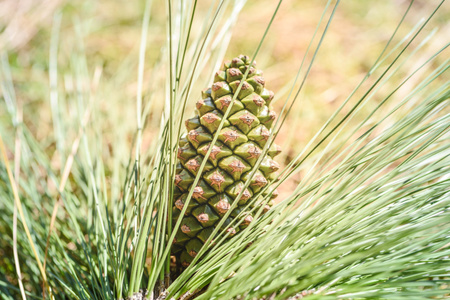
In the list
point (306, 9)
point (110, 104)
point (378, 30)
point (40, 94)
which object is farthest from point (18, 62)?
point (378, 30)

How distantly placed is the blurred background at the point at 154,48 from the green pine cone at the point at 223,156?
0.36 metres

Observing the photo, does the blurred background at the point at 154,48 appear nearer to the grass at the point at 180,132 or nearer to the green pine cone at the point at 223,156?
the grass at the point at 180,132

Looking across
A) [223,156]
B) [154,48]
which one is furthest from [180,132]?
[154,48]

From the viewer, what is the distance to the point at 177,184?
437 millimetres

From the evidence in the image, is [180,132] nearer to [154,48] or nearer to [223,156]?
[223,156]

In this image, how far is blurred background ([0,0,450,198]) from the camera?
2.77 feet

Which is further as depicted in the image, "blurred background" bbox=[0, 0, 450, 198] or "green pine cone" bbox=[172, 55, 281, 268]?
"blurred background" bbox=[0, 0, 450, 198]

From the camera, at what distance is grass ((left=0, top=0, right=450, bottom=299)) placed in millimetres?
324

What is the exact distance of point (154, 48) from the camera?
0.99 meters

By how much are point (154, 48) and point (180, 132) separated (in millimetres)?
660

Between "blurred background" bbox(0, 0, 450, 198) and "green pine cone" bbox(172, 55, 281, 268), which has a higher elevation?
"blurred background" bbox(0, 0, 450, 198)

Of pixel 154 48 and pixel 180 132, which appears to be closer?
pixel 180 132

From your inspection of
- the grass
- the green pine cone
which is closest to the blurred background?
the grass

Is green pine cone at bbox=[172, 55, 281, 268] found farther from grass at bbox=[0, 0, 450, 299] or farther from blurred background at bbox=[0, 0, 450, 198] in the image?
blurred background at bbox=[0, 0, 450, 198]
